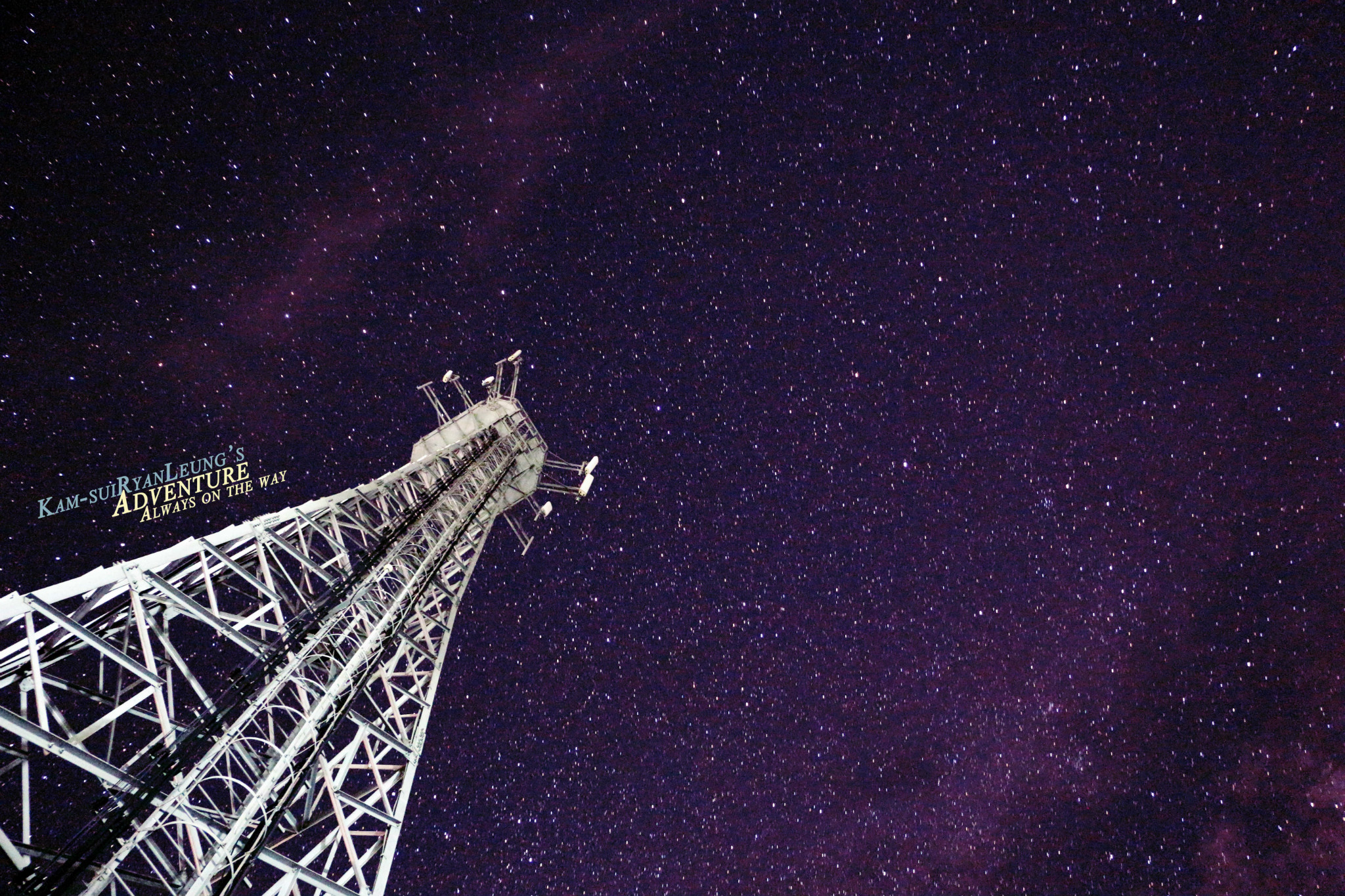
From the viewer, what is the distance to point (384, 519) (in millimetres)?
14906

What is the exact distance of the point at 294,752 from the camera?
8.01 meters

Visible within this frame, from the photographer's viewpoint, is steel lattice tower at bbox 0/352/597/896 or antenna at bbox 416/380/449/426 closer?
steel lattice tower at bbox 0/352/597/896

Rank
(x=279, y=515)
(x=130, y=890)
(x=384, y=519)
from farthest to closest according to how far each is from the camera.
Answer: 1. (x=384, y=519)
2. (x=279, y=515)
3. (x=130, y=890)

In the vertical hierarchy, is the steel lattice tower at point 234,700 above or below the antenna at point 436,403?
below

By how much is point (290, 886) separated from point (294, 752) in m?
1.62

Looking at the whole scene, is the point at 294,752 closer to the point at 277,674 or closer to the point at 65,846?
the point at 277,674

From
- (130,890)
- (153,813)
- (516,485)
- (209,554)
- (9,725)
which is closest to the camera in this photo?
(9,725)

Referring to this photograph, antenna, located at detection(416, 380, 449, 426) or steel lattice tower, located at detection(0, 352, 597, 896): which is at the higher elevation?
antenna, located at detection(416, 380, 449, 426)

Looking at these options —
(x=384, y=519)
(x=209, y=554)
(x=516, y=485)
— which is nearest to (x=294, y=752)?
(x=209, y=554)

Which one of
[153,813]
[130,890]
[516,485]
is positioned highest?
[516,485]

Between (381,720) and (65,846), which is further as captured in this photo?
(381,720)

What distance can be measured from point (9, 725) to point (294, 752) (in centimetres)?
264

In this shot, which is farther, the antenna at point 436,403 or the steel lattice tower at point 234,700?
the antenna at point 436,403

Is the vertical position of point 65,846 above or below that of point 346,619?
below
